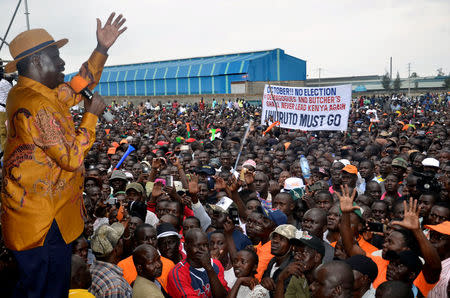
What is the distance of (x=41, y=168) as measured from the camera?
2.02 m

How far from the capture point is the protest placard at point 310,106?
1112cm

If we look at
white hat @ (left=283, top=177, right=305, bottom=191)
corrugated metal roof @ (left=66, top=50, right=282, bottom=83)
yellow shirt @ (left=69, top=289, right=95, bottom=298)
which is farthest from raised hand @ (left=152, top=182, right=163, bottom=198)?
corrugated metal roof @ (left=66, top=50, right=282, bottom=83)

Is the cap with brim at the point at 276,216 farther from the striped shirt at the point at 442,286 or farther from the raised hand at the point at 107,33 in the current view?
the raised hand at the point at 107,33

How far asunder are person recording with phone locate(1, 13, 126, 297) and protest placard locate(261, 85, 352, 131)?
9720 millimetres

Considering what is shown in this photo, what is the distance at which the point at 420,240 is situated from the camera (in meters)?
3.09

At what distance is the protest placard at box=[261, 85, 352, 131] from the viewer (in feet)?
36.5

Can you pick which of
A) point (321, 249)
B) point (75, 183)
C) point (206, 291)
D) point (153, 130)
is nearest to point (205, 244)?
point (206, 291)

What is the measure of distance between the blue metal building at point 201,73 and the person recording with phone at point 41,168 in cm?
3770

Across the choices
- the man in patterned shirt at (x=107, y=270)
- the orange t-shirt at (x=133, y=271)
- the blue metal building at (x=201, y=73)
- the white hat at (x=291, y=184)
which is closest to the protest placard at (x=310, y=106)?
the white hat at (x=291, y=184)

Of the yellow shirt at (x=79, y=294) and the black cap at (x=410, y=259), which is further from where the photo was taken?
the black cap at (x=410, y=259)

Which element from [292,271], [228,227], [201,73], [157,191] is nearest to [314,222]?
[228,227]

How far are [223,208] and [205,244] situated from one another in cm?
112

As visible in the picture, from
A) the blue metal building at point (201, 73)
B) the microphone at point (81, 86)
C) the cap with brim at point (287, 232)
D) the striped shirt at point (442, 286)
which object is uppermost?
the blue metal building at point (201, 73)

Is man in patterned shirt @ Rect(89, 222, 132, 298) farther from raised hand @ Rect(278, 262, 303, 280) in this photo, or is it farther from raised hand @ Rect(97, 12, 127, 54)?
raised hand @ Rect(97, 12, 127, 54)
